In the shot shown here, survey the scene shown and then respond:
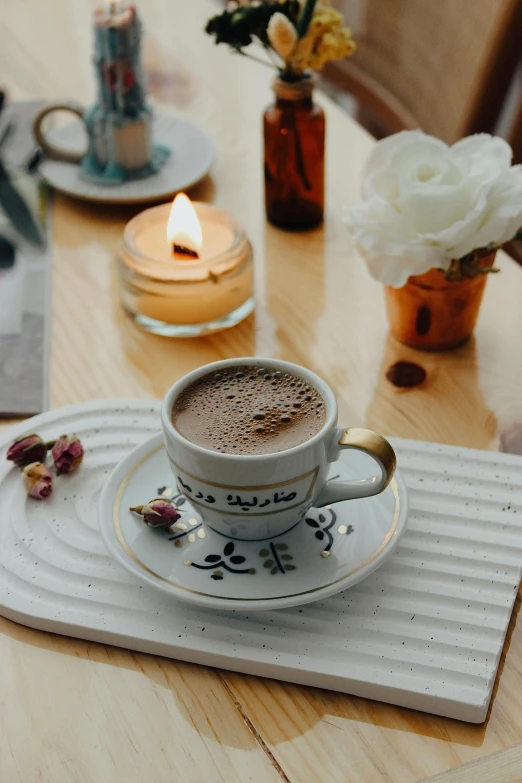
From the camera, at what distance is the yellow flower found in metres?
0.91

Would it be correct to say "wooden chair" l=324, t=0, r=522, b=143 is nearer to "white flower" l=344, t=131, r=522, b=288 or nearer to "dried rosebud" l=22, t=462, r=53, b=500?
"white flower" l=344, t=131, r=522, b=288

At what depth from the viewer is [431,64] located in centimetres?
150

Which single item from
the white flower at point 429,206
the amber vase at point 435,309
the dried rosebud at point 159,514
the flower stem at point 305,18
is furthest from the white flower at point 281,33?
the dried rosebud at point 159,514

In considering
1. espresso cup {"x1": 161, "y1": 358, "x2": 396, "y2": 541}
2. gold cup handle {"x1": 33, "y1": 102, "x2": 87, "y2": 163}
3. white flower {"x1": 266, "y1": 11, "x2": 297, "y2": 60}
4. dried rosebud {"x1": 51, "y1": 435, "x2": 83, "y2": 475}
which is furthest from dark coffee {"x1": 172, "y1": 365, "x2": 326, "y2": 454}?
gold cup handle {"x1": 33, "y1": 102, "x2": 87, "y2": 163}

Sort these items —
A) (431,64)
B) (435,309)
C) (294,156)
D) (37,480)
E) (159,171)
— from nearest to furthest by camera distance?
(37,480) → (435,309) → (294,156) → (159,171) → (431,64)

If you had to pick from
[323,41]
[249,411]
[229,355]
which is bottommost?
[229,355]

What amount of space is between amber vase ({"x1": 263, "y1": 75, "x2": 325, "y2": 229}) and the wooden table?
0.09 feet

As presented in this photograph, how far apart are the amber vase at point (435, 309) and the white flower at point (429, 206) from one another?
0.04 metres

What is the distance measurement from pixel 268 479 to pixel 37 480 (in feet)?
0.73

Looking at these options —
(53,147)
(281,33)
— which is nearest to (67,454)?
(281,33)

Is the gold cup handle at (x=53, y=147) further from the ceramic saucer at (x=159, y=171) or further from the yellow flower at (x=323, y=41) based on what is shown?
the yellow flower at (x=323, y=41)

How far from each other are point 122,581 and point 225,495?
0.11 metres

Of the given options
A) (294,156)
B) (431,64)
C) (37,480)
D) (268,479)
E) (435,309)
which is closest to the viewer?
(268,479)

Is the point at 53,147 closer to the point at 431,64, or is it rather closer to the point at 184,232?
the point at 184,232
